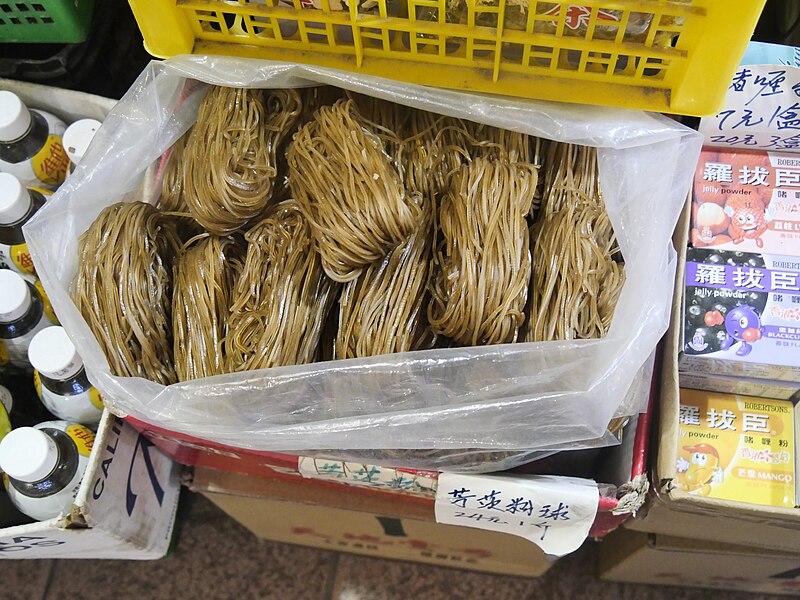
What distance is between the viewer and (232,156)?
2.40 ft

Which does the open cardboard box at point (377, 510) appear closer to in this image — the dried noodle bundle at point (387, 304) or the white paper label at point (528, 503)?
the white paper label at point (528, 503)

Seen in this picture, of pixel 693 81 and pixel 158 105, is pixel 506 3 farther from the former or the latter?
pixel 158 105

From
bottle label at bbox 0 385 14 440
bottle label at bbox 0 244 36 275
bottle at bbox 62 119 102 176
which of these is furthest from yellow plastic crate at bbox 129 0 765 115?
bottle label at bbox 0 385 14 440

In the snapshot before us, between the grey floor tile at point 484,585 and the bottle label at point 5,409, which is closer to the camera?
the bottle label at point 5,409

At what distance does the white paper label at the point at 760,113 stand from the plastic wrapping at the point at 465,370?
0.09 metres

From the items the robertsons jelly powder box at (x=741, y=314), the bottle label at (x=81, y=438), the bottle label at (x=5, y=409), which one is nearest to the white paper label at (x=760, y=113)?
the robertsons jelly powder box at (x=741, y=314)

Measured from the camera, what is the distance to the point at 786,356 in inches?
30.9

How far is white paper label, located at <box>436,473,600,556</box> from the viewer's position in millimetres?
731

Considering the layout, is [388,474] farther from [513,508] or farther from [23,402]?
[23,402]

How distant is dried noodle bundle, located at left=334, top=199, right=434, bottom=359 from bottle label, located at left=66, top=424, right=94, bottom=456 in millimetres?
392

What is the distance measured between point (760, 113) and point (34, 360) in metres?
0.86

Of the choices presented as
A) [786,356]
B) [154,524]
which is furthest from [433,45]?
[154,524]

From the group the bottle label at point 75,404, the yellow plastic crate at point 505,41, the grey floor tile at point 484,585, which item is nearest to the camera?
the yellow plastic crate at point 505,41

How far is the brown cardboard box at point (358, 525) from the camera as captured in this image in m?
0.92
